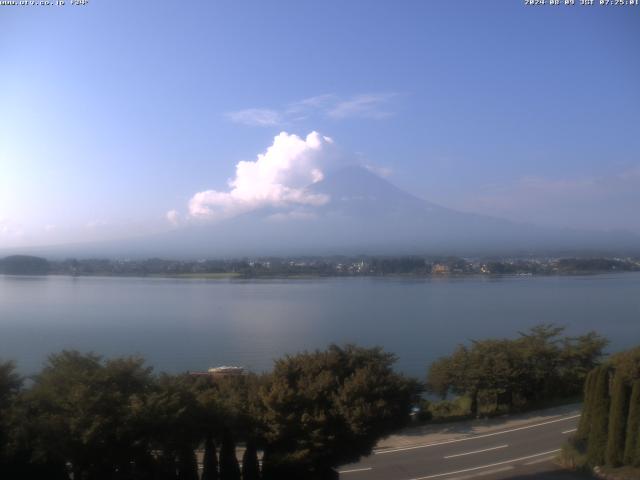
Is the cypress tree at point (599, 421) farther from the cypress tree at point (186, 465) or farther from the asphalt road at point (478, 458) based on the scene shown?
the cypress tree at point (186, 465)

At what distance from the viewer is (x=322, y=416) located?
537 cm

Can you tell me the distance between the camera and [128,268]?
43188 mm

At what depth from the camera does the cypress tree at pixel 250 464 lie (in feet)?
18.0

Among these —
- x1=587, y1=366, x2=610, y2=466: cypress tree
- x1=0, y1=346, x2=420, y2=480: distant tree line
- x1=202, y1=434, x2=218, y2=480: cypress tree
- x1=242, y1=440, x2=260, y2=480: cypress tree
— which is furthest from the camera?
x1=587, y1=366, x2=610, y2=466: cypress tree

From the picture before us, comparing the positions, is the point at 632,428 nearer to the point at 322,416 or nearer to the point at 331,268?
the point at 322,416

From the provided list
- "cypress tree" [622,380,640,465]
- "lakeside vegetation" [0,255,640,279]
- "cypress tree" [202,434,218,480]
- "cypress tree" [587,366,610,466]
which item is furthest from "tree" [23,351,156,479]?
"lakeside vegetation" [0,255,640,279]

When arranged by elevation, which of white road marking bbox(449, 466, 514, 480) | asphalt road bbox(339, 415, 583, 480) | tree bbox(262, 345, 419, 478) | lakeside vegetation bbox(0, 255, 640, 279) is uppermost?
lakeside vegetation bbox(0, 255, 640, 279)

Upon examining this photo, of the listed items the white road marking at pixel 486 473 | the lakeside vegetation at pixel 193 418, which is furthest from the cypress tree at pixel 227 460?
the white road marking at pixel 486 473

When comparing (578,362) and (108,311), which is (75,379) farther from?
(108,311)

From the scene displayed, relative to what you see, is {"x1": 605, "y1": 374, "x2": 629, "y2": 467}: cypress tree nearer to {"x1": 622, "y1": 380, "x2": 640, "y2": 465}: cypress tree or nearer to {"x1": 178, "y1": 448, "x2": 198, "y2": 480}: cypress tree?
{"x1": 622, "y1": 380, "x2": 640, "y2": 465}: cypress tree

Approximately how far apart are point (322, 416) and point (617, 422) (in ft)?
11.1

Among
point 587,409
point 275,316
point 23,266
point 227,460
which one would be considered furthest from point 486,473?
point 23,266

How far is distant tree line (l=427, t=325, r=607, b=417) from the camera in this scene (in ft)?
35.7

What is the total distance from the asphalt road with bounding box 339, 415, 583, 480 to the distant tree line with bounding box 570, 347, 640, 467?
444 mm
